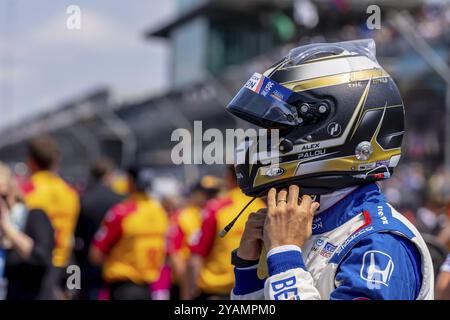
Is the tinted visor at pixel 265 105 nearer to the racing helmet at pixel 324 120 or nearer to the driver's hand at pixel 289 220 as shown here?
the racing helmet at pixel 324 120

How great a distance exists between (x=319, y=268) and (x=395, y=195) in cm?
1060

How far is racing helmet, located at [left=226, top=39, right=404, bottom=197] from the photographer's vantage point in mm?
2260

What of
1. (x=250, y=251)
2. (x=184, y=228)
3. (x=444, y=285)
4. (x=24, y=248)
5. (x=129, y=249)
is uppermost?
(x=184, y=228)

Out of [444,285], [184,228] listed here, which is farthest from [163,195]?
[444,285]

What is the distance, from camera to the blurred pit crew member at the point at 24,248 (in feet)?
16.3

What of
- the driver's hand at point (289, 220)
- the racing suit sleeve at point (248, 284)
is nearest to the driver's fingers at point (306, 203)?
the driver's hand at point (289, 220)

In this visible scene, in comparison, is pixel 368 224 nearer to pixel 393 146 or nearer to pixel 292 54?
pixel 393 146

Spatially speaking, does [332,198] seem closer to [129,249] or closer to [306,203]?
[306,203]

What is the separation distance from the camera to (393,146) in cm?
234

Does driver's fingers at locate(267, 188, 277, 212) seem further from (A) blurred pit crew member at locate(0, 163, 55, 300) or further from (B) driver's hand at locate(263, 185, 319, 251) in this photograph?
(A) blurred pit crew member at locate(0, 163, 55, 300)

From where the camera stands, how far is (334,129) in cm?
226

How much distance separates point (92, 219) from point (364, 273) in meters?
6.03

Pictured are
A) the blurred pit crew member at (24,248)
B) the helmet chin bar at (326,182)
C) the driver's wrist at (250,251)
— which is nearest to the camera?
the helmet chin bar at (326,182)
